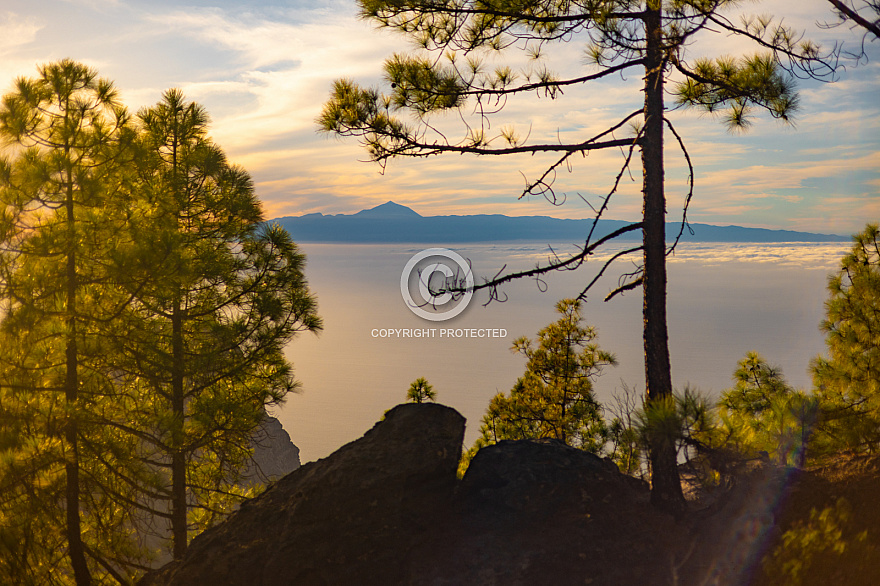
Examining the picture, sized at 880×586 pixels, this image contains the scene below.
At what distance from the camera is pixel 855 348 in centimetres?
860

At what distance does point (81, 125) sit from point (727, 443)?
9092 millimetres

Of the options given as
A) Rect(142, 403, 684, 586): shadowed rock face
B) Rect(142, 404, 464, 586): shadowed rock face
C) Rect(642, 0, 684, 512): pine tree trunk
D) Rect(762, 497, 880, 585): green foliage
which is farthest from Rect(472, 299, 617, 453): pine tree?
Rect(762, 497, 880, 585): green foliage

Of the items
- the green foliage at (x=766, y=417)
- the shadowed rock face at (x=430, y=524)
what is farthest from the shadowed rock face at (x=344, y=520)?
the green foliage at (x=766, y=417)

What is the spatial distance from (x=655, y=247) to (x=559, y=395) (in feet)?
30.1

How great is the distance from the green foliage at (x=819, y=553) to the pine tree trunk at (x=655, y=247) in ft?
3.94

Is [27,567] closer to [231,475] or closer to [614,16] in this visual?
[231,475]

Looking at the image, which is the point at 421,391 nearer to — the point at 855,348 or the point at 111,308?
the point at 111,308

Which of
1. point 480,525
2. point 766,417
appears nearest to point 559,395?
point 766,417

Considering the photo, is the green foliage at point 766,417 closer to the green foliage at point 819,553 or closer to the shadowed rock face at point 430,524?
the green foliage at point 819,553

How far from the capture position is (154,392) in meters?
10.2

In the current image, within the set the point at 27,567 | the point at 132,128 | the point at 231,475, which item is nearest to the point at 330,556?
the point at 27,567

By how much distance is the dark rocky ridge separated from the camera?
4.80m

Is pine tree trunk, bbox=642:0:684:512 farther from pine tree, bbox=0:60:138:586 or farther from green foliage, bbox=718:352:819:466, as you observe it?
pine tree, bbox=0:60:138:586

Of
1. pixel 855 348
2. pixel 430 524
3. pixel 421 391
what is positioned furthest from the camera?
pixel 421 391
